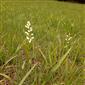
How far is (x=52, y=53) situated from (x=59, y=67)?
0.74ft

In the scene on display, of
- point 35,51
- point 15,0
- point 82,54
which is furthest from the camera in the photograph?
point 15,0

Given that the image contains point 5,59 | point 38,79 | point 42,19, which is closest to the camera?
point 38,79

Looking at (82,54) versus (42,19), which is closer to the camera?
(82,54)

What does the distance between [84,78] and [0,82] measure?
87cm

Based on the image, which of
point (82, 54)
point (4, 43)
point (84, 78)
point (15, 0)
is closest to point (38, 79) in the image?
point (84, 78)

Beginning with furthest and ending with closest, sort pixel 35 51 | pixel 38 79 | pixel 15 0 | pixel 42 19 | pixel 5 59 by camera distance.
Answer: pixel 15 0
pixel 42 19
pixel 35 51
pixel 5 59
pixel 38 79

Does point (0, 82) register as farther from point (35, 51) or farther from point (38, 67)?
point (35, 51)

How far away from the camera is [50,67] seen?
303 cm

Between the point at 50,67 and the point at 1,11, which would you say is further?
the point at 1,11

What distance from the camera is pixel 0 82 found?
114 inches

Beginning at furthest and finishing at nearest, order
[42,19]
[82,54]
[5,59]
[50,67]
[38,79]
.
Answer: [42,19], [82,54], [5,59], [50,67], [38,79]

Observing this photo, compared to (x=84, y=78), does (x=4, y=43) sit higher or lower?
higher

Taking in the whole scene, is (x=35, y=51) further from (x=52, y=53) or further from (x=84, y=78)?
(x=84, y=78)

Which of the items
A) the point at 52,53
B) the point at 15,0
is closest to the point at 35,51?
the point at 52,53
